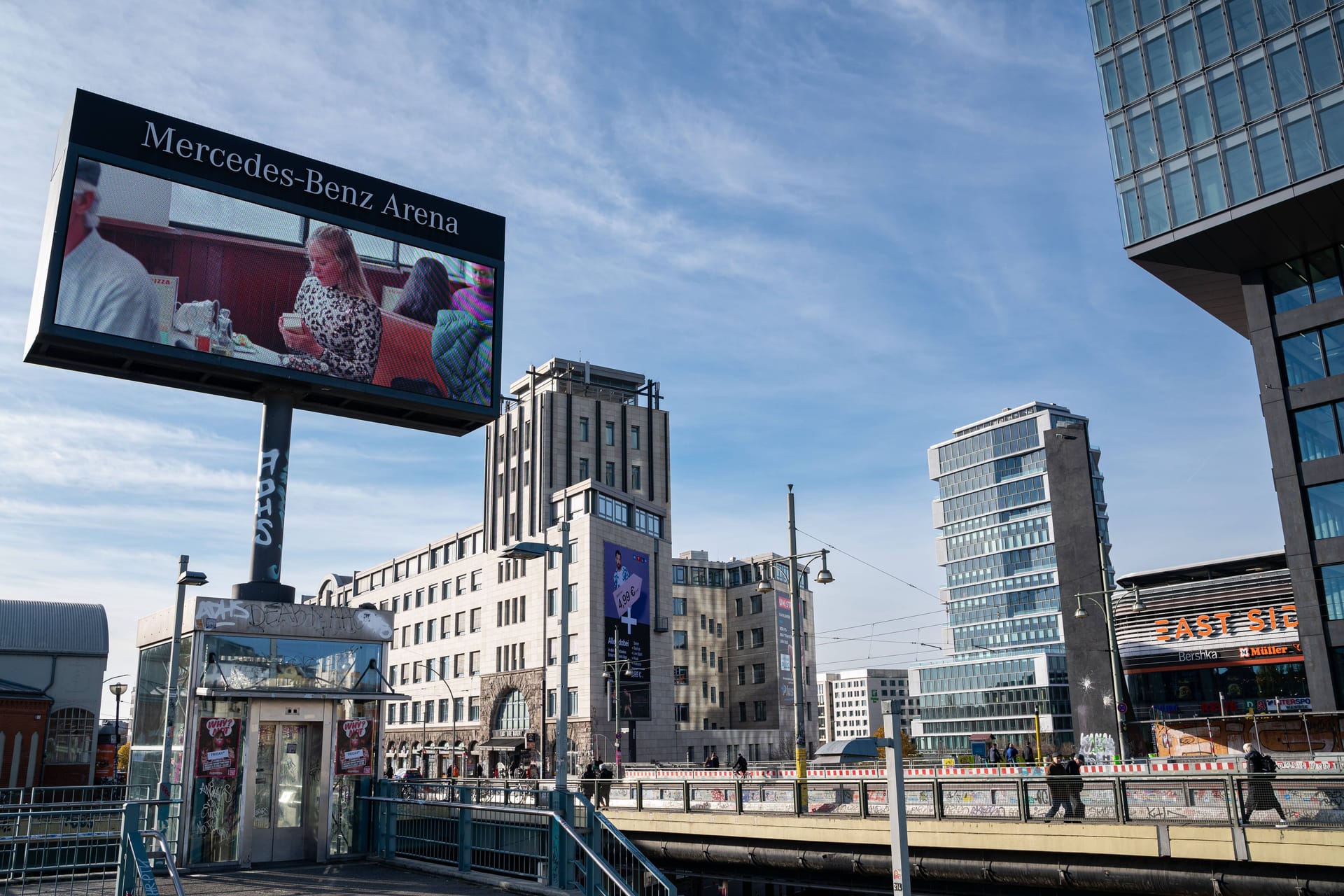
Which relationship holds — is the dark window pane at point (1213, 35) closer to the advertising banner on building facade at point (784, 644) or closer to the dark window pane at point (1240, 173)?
the dark window pane at point (1240, 173)

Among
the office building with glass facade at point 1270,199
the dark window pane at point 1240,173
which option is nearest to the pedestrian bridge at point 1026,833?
the office building with glass facade at point 1270,199

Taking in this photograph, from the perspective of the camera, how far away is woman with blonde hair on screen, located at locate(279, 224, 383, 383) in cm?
2598

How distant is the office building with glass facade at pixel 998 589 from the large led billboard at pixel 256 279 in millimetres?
109384

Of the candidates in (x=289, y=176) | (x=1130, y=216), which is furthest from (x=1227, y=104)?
(x=289, y=176)

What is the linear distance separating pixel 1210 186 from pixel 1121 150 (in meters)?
4.58

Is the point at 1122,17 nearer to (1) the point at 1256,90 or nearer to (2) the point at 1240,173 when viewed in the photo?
(1) the point at 1256,90

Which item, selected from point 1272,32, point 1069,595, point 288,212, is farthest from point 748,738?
point 288,212

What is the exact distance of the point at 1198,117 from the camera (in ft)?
140

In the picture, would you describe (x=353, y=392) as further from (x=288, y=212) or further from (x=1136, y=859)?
(x=1136, y=859)

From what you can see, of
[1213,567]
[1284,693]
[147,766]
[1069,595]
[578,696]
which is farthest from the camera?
[578,696]

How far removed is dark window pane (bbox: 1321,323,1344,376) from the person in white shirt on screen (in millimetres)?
41191

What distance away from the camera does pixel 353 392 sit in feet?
87.1

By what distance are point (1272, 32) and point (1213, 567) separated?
27020mm

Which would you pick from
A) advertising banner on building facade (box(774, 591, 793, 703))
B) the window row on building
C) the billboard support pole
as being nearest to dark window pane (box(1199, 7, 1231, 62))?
the window row on building
